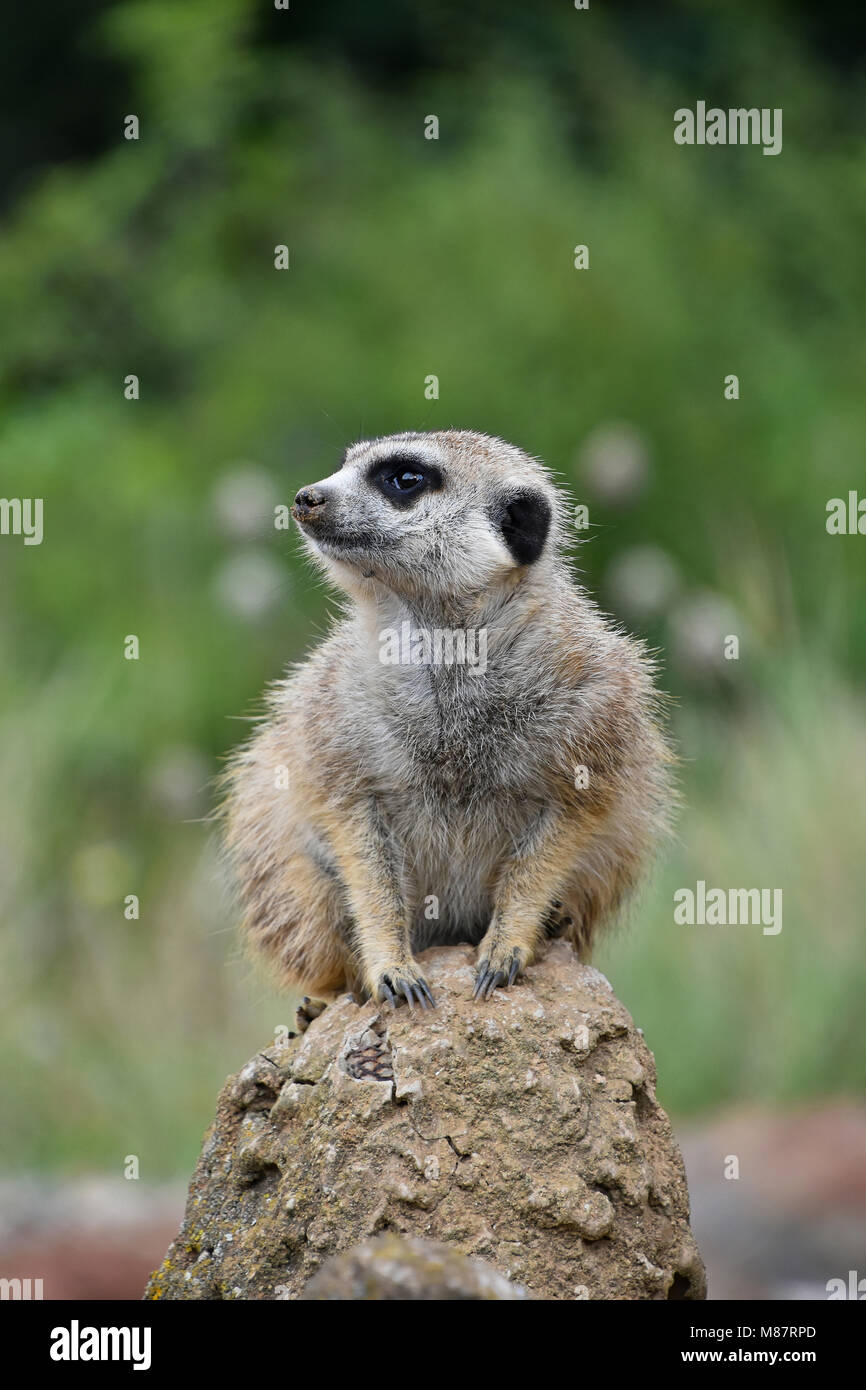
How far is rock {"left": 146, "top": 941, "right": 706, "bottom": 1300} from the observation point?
3.10 metres

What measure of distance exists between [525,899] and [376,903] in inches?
13.6

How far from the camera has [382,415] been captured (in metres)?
10.3

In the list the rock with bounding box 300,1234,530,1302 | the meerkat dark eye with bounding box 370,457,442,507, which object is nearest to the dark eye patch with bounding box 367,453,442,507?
the meerkat dark eye with bounding box 370,457,442,507

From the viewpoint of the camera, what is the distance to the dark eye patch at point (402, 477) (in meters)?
3.85

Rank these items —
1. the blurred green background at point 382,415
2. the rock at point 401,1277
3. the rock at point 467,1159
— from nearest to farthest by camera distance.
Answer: the rock at point 401,1277 → the rock at point 467,1159 → the blurred green background at point 382,415

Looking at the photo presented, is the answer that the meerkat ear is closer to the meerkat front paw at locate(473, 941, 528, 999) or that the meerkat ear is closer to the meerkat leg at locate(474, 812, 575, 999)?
the meerkat leg at locate(474, 812, 575, 999)

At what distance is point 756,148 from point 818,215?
91cm

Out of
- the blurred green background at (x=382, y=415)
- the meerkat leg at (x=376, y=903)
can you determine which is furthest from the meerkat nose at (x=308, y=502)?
the blurred green background at (x=382, y=415)

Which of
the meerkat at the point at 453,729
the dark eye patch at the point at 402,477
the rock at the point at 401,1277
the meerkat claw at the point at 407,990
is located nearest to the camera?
the rock at the point at 401,1277

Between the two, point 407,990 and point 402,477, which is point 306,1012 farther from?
point 402,477

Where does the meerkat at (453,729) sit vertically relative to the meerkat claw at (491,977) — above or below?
above

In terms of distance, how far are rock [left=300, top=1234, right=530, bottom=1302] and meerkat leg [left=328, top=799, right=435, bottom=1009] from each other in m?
0.93

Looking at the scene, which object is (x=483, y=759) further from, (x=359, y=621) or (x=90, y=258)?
(x=90, y=258)

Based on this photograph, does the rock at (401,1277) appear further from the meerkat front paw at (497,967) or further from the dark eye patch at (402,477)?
the dark eye patch at (402,477)
